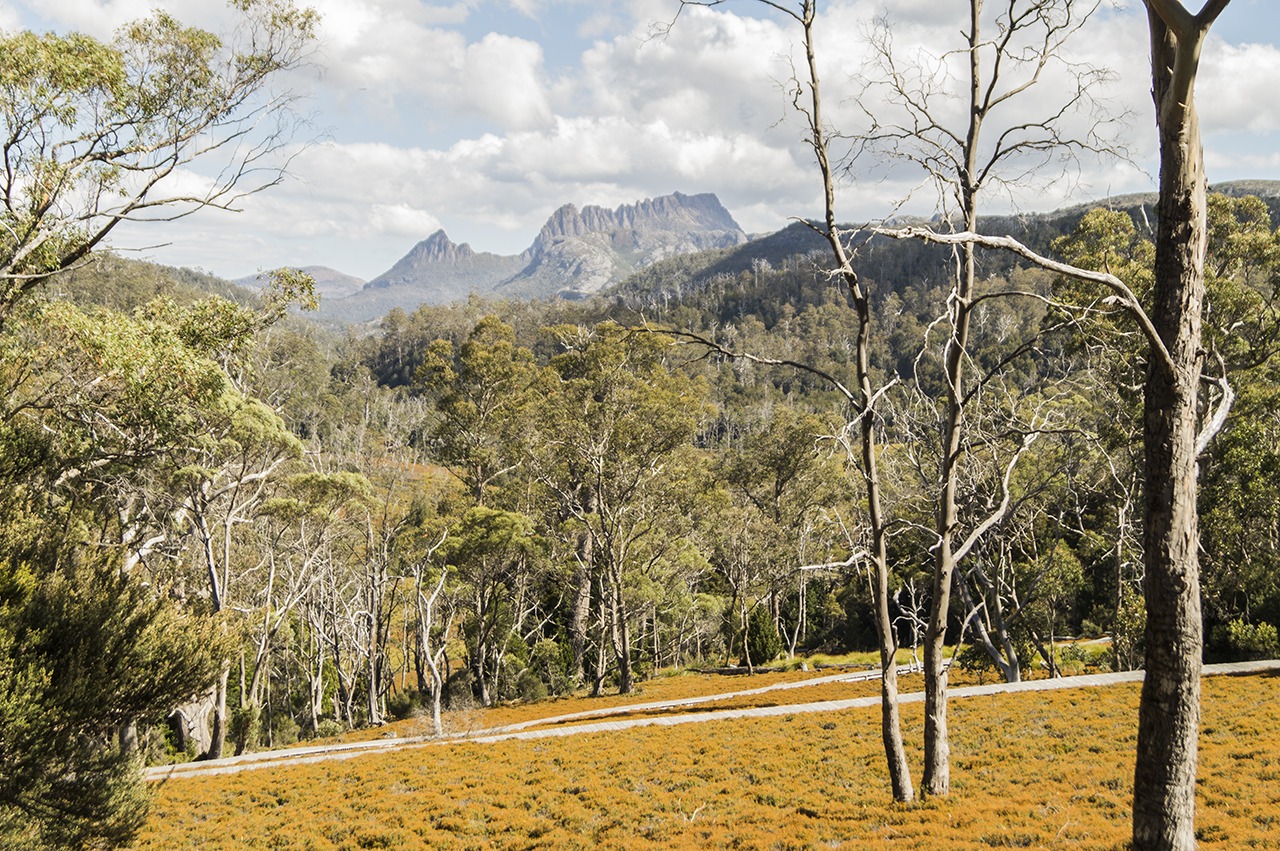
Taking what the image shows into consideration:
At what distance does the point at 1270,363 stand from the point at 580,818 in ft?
76.5

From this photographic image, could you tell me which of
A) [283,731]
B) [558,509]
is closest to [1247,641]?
[558,509]

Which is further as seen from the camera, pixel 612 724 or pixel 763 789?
pixel 612 724

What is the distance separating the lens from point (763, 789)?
9.40m

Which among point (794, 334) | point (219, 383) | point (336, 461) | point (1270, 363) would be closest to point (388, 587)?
point (336, 461)

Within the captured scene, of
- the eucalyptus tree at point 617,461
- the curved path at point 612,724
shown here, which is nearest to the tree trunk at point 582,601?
the eucalyptus tree at point 617,461

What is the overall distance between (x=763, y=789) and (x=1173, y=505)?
8.03 metres

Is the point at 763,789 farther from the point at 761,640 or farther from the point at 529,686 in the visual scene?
the point at 761,640

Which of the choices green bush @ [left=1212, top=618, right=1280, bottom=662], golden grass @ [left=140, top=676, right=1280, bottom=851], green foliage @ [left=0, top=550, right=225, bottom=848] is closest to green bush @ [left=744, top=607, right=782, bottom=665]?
green bush @ [left=1212, top=618, right=1280, bottom=662]

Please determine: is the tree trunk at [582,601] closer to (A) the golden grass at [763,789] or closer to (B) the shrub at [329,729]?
(B) the shrub at [329,729]

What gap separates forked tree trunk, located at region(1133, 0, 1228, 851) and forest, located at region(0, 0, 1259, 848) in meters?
0.01

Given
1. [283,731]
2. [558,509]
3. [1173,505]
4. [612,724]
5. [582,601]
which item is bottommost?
[283,731]

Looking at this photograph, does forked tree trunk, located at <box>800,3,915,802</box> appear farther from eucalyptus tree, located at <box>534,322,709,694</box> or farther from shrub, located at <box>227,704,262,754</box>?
shrub, located at <box>227,704,262,754</box>

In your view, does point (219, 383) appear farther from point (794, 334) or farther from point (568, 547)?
point (794, 334)

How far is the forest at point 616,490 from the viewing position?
398cm
